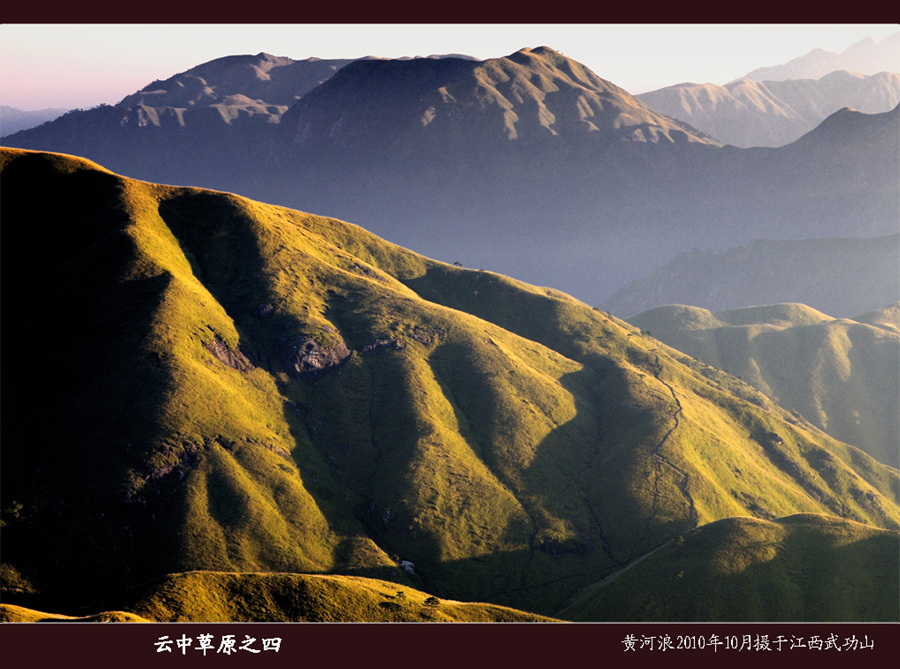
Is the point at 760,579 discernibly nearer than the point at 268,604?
No

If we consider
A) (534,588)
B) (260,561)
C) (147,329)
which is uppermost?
(147,329)

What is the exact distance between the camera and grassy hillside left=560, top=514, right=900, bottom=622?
150m

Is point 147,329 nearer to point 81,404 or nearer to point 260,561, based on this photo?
point 81,404

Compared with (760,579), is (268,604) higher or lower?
higher

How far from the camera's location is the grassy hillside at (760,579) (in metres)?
150

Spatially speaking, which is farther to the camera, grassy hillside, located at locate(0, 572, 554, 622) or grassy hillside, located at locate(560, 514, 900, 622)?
grassy hillside, located at locate(560, 514, 900, 622)

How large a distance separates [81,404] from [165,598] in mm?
82308

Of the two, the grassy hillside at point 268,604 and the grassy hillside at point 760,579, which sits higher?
the grassy hillside at point 268,604

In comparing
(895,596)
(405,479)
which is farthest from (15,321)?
(895,596)

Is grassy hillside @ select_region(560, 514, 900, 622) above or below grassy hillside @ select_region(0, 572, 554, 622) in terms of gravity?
below

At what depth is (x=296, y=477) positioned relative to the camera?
191000mm

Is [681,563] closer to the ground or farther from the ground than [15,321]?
closer to the ground

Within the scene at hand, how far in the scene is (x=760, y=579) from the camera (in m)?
155

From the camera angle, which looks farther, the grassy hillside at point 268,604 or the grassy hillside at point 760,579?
the grassy hillside at point 760,579
